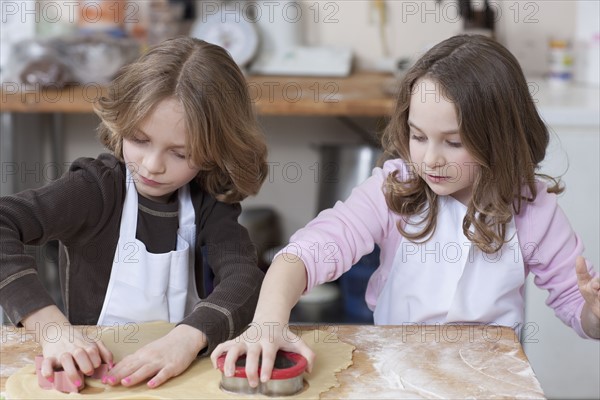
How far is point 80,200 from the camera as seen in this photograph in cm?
129

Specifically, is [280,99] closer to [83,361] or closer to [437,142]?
[437,142]

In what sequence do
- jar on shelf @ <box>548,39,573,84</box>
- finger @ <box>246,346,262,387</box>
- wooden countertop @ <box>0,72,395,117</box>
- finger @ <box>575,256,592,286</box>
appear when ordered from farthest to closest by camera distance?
jar on shelf @ <box>548,39,573,84</box>, wooden countertop @ <box>0,72,395,117</box>, finger @ <box>575,256,592,286</box>, finger @ <box>246,346,262,387</box>

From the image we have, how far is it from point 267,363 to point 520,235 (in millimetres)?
526

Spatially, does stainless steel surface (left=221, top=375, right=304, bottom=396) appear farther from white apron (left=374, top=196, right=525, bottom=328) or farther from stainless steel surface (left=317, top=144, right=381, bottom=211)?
stainless steel surface (left=317, top=144, right=381, bottom=211)

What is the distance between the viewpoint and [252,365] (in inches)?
39.1

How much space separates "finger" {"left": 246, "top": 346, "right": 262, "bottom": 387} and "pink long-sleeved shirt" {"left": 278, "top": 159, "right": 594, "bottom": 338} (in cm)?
29

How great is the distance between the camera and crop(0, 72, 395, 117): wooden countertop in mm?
2232

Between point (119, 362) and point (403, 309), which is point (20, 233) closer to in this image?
Result: point (119, 362)

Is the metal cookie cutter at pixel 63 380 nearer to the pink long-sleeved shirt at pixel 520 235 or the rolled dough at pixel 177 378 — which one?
the rolled dough at pixel 177 378

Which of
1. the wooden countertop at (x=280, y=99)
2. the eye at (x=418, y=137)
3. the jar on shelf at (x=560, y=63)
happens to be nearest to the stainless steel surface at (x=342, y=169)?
the wooden countertop at (x=280, y=99)

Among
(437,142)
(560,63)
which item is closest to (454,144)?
(437,142)

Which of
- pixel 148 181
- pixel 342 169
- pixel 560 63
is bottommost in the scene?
pixel 342 169

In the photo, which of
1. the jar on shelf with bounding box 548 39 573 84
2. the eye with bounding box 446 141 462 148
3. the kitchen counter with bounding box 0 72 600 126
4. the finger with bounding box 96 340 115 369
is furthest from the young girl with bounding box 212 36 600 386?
the jar on shelf with bounding box 548 39 573 84

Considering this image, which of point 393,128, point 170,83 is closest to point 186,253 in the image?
point 170,83
